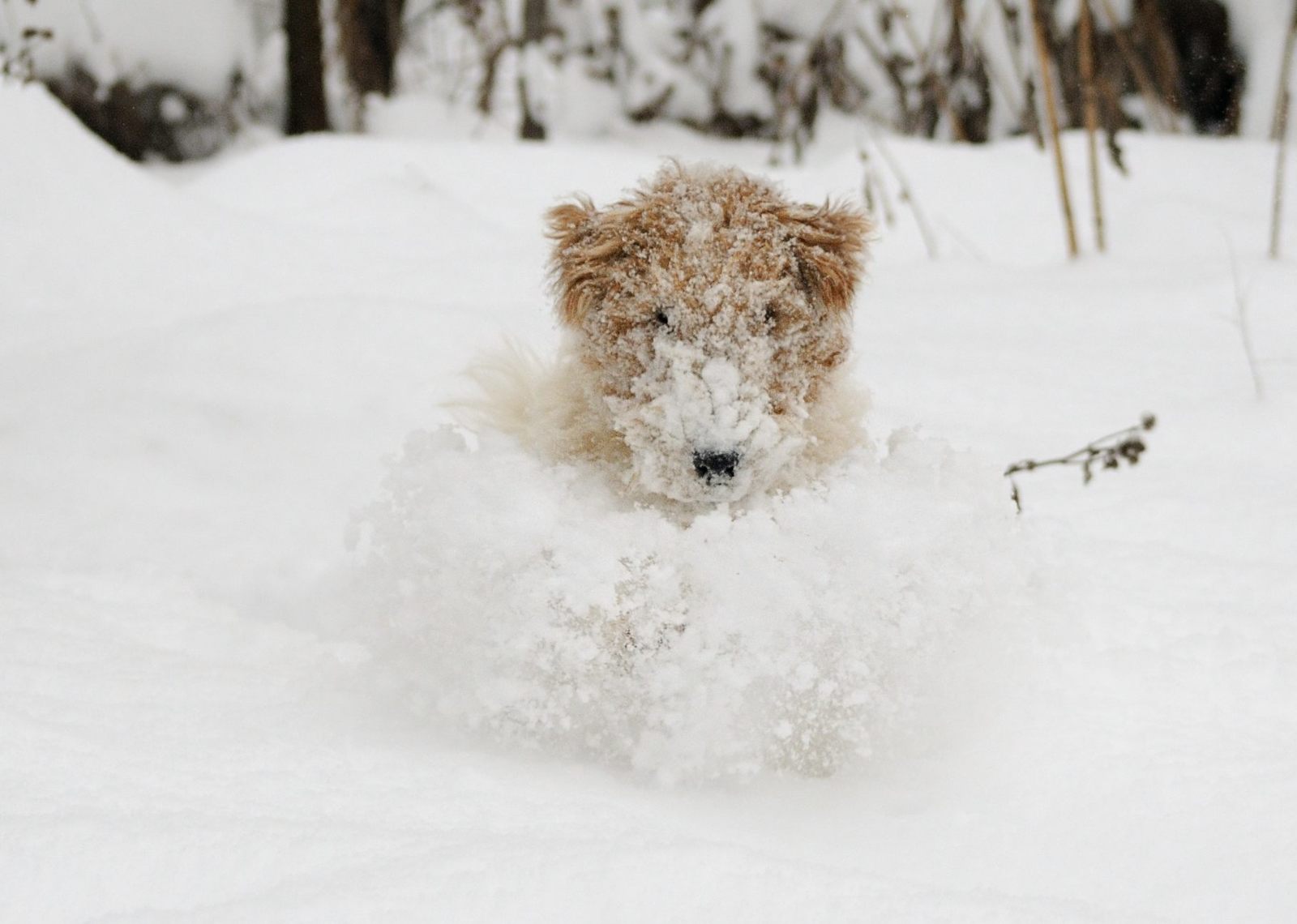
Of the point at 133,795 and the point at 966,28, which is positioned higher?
the point at 966,28

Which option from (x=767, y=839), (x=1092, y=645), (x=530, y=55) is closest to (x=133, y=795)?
(x=767, y=839)

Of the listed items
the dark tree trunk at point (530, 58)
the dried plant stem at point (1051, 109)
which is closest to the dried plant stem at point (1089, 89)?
the dried plant stem at point (1051, 109)

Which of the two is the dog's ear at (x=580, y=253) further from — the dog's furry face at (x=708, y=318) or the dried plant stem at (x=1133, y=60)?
the dried plant stem at (x=1133, y=60)

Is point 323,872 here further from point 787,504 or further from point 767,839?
point 787,504

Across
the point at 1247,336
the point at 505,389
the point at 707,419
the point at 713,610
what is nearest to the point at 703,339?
the point at 707,419

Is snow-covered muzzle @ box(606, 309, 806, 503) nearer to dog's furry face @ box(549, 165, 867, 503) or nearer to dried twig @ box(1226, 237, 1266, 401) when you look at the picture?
dog's furry face @ box(549, 165, 867, 503)

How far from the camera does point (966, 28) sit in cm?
646

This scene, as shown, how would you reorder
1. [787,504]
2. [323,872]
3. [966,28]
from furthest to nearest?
[966,28] < [787,504] < [323,872]

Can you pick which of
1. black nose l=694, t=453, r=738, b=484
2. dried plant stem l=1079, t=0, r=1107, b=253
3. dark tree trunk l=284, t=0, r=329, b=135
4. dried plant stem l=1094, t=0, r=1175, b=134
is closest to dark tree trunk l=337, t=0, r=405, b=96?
dark tree trunk l=284, t=0, r=329, b=135

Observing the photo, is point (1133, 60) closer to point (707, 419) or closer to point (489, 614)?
point (707, 419)

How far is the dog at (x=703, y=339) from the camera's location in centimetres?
193

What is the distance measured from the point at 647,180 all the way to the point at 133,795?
4.68ft

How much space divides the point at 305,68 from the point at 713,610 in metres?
9.27

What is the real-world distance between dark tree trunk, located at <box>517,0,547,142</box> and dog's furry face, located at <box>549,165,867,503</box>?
25.9ft
